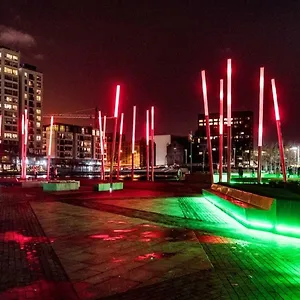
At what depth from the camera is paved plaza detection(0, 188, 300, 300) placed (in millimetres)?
6445

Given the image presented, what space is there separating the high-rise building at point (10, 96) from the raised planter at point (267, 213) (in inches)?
4925

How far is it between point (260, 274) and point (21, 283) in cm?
401

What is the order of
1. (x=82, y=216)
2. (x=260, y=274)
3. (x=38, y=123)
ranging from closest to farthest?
(x=260, y=274) < (x=82, y=216) < (x=38, y=123)

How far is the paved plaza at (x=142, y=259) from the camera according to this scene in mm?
6445

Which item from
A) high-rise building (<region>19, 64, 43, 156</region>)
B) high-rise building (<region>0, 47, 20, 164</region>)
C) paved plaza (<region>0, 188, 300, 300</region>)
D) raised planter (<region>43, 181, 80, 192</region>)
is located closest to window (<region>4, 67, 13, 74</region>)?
high-rise building (<region>0, 47, 20, 164</region>)

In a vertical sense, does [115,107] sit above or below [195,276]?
above

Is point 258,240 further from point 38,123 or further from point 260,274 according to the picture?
point 38,123

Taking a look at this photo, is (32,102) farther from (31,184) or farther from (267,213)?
(267,213)

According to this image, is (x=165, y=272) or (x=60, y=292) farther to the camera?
(x=165, y=272)

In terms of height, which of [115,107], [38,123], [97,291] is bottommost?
[97,291]

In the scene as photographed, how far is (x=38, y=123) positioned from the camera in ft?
497

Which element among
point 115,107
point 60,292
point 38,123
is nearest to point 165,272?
point 60,292

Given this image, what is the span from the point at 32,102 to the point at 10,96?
1122 centimetres

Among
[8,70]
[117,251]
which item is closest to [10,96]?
[8,70]
